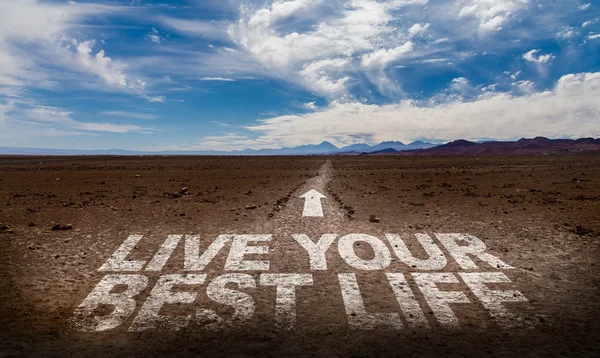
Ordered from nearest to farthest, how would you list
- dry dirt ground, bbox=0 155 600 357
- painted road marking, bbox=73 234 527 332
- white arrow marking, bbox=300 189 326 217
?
dry dirt ground, bbox=0 155 600 357 → painted road marking, bbox=73 234 527 332 → white arrow marking, bbox=300 189 326 217

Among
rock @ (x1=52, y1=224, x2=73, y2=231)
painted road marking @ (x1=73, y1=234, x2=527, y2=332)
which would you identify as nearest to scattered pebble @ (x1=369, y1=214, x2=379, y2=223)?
painted road marking @ (x1=73, y1=234, x2=527, y2=332)

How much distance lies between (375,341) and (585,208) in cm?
1347

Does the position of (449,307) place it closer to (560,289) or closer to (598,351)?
(598,351)

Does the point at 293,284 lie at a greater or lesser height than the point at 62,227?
lesser

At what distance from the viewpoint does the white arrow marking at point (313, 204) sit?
14.1 m

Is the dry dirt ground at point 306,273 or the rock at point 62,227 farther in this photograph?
the rock at point 62,227

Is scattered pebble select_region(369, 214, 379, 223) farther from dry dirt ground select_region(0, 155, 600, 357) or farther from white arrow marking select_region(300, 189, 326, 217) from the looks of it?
white arrow marking select_region(300, 189, 326, 217)

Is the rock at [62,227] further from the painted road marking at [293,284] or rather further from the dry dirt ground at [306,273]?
the painted road marking at [293,284]

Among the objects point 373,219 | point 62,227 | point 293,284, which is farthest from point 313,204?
point 62,227

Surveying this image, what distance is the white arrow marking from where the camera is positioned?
46.2 feet

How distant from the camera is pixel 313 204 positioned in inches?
630

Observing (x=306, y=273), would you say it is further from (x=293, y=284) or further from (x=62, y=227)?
(x=62, y=227)

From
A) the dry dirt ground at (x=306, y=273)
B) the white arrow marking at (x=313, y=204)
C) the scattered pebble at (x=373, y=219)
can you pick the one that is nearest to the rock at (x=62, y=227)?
the dry dirt ground at (x=306, y=273)

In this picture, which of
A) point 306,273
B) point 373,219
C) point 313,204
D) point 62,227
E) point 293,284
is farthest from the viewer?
point 313,204
